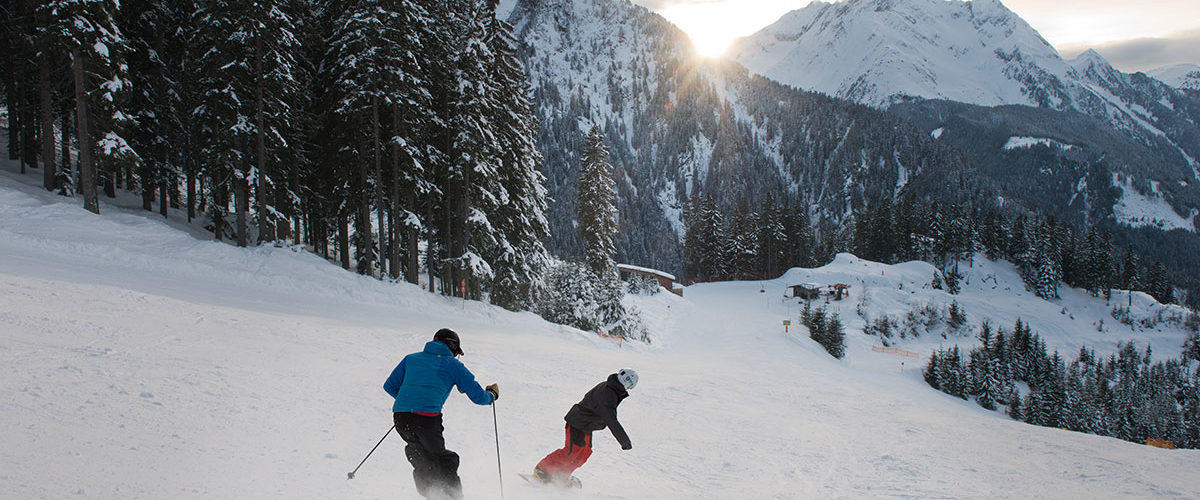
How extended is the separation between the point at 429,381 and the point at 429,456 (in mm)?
724

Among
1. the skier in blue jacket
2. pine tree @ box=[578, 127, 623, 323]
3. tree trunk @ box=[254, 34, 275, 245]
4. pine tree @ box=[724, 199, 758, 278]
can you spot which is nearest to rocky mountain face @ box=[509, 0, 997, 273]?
pine tree @ box=[724, 199, 758, 278]

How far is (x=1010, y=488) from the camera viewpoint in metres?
8.45

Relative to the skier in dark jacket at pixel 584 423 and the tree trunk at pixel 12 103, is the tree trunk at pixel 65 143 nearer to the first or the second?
the tree trunk at pixel 12 103

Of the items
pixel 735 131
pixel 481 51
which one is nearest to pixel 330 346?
pixel 481 51

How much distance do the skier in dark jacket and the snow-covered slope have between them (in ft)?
1.06

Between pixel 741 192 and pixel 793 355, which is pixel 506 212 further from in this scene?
pixel 741 192

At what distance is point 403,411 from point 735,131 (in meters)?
203

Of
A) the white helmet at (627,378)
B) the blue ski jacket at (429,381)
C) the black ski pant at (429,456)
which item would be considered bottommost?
the black ski pant at (429,456)

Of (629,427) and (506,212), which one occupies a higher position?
(506,212)

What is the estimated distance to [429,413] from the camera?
508cm

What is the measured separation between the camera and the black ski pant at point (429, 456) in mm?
5074

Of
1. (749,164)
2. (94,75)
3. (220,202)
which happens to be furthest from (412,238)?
(749,164)

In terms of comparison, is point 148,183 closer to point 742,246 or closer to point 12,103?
point 12,103

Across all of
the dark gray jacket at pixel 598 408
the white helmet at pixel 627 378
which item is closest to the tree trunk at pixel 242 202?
the dark gray jacket at pixel 598 408
